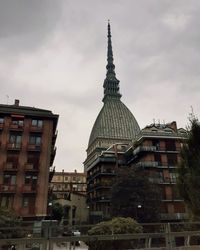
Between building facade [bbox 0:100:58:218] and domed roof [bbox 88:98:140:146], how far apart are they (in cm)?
9005

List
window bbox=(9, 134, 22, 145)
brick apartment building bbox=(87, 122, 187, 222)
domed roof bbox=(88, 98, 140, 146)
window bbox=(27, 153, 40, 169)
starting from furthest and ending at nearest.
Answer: domed roof bbox=(88, 98, 140, 146) → brick apartment building bbox=(87, 122, 187, 222) → window bbox=(9, 134, 22, 145) → window bbox=(27, 153, 40, 169)

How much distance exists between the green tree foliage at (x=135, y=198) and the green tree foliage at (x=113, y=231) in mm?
26164

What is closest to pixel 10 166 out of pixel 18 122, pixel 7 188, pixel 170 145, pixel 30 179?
pixel 7 188

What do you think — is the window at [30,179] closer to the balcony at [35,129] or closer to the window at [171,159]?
the balcony at [35,129]

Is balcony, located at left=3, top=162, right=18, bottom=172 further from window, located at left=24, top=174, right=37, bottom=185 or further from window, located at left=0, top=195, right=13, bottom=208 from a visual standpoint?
window, located at left=0, top=195, right=13, bottom=208

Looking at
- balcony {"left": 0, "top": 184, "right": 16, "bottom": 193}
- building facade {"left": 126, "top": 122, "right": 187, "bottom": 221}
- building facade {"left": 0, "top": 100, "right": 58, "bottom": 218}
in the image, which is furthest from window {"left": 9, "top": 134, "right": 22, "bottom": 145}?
building facade {"left": 126, "top": 122, "right": 187, "bottom": 221}

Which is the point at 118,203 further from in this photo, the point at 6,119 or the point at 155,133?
the point at 6,119

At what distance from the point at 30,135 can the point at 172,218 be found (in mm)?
32055

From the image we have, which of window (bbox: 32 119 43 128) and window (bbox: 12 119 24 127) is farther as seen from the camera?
window (bbox: 32 119 43 128)

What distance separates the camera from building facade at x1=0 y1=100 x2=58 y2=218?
43.1 meters

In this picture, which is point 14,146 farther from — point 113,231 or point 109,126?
point 109,126

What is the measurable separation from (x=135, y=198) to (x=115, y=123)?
10684cm

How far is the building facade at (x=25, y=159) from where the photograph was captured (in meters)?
43.1

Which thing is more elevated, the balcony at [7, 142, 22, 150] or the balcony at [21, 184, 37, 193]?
the balcony at [7, 142, 22, 150]
